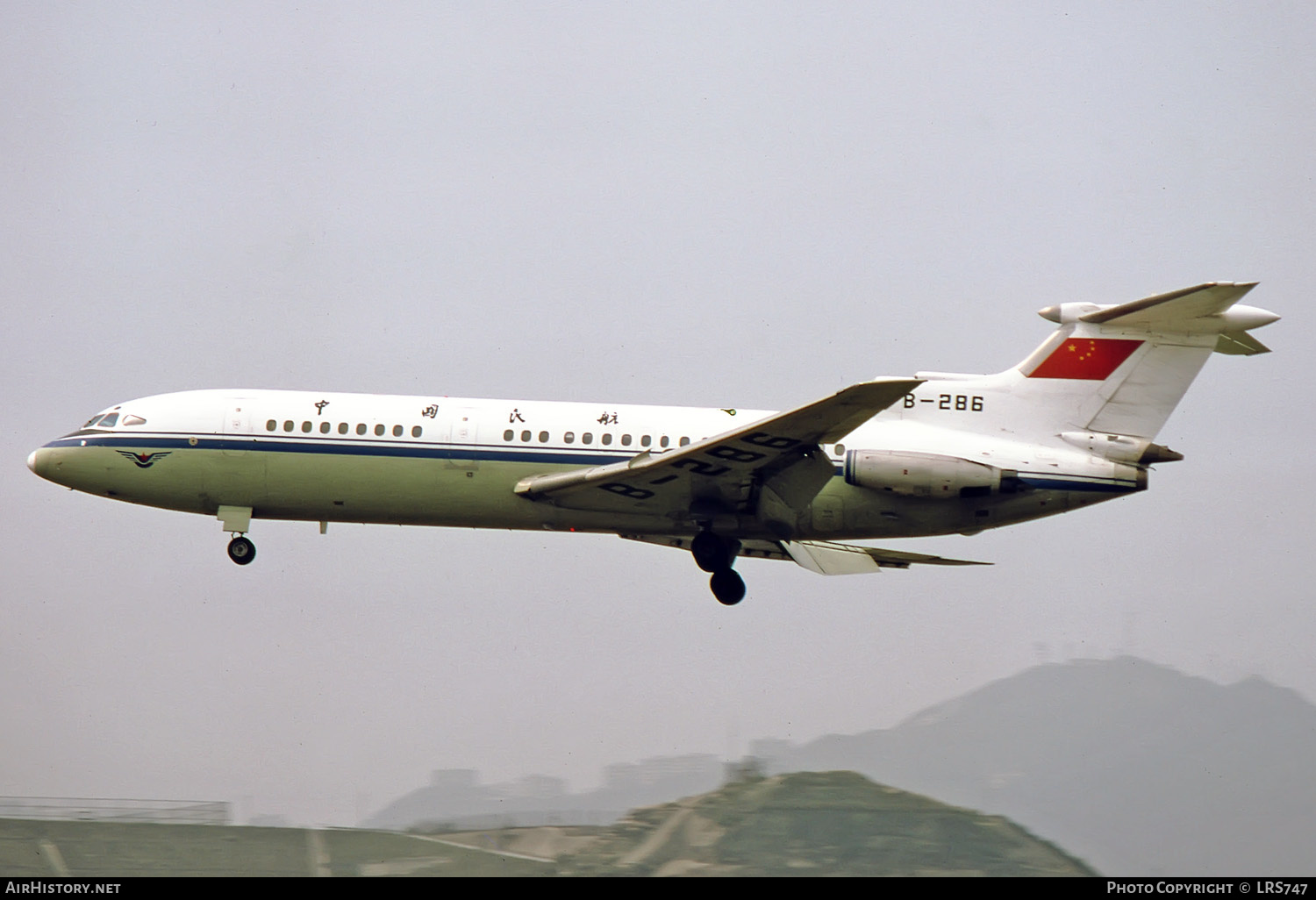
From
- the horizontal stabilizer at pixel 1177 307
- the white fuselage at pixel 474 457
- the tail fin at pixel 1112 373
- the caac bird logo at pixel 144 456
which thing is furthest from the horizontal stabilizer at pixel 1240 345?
the caac bird logo at pixel 144 456

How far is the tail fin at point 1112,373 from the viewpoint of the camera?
24.2 meters

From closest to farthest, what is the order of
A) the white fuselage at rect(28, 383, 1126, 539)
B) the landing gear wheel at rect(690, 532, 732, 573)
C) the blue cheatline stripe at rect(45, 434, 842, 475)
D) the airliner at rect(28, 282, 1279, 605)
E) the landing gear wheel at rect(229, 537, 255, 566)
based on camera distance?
the airliner at rect(28, 282, 1279, 605) < the white fuselage at rect(28, 383, 1126, 539) < the blue cheatline stripe at rect(45, 434, 842, 475) < the landing gear wheel at rect(690, 532, 732, 573) < the landing gear wheel at rect(229, 537, 255, 566)

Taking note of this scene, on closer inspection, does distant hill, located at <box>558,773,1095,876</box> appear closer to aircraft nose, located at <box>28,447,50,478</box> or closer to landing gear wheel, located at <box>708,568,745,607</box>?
landing gear wheel, located at <box>708,568,745,607</box>

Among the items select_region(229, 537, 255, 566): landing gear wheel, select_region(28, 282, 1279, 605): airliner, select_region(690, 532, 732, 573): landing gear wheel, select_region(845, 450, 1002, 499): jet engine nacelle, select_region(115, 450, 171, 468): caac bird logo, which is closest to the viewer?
select_region(845, 450, 1002, 499): jet engine nacelle

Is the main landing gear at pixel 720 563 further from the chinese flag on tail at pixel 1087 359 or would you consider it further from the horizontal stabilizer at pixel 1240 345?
the horizontal stabilizer at pixel 1240 345

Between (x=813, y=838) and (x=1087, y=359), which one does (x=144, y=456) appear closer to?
(x=813, y=838)

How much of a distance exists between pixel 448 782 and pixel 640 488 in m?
11.4

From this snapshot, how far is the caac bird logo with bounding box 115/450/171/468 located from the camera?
26.1 metres

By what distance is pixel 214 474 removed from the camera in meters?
25.8

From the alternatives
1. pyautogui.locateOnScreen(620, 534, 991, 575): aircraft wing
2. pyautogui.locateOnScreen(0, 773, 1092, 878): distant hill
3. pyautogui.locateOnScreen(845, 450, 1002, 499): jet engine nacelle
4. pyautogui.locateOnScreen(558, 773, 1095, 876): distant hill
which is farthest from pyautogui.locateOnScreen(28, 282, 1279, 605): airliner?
pyautogui.locateOnScreen(0, 773, 1092, 878): distant hill

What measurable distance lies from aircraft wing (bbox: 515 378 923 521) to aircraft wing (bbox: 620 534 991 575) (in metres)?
3.31

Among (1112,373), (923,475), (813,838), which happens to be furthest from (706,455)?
(813,838)
